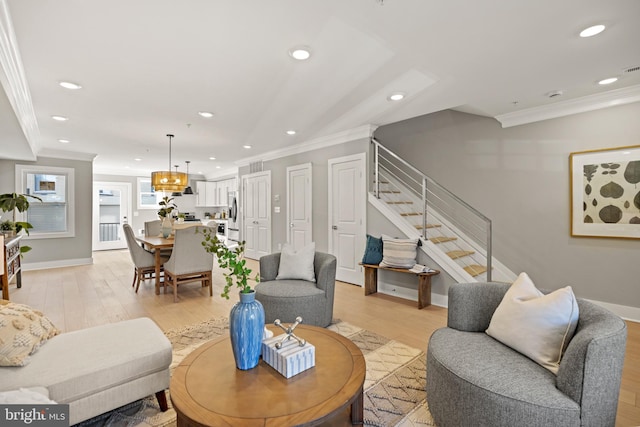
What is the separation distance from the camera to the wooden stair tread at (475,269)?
405 cm

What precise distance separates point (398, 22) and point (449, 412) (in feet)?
7.75

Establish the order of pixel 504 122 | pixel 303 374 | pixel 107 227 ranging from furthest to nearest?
1. pixel 107 227
2. pixel 504 122
3. pixel 303 374

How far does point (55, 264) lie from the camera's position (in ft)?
21.1

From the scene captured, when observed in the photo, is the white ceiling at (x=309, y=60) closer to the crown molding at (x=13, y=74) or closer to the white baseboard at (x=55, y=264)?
the crown molding at (x=13, y=74)

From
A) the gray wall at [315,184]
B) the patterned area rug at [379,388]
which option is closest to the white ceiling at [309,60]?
the gray wall at [315,184]

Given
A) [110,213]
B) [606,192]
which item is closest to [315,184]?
[606,192]

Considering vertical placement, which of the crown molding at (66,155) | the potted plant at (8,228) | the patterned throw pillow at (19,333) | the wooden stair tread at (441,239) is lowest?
the patterned throw pillow at (19,333)

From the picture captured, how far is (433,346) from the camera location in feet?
5.87

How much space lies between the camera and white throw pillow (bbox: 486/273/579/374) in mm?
1545

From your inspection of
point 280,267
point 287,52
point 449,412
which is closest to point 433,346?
point 449,412

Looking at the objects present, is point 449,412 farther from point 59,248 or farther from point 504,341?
point 59,248

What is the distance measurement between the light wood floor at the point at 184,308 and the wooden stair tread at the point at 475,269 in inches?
27.1

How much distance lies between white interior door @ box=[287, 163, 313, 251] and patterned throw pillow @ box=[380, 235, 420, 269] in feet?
6.55

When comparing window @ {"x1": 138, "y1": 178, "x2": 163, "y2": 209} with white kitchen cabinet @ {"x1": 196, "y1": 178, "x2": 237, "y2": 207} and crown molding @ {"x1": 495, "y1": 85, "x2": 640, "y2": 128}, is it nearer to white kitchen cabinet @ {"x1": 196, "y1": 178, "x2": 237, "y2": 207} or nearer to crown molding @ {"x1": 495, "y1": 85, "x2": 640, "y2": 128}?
white kitchen cabinet @ {"x1": 196, "y1": 178, "x2": 237, "y2": 207}
